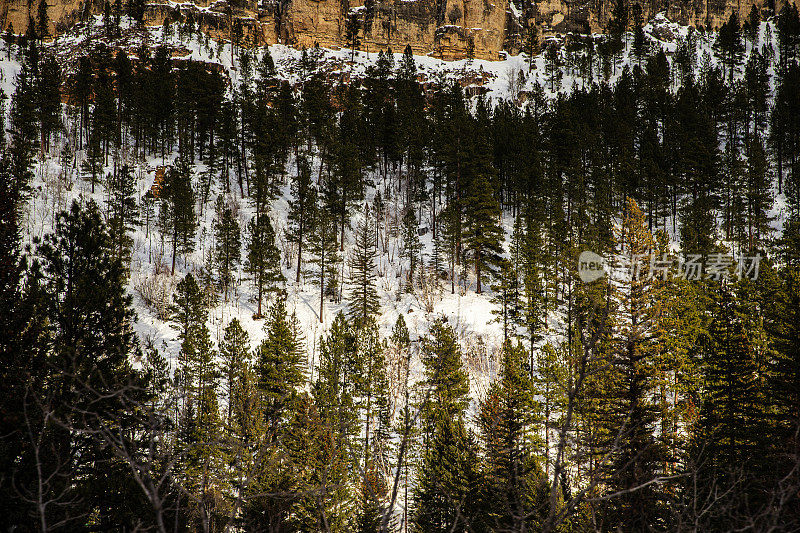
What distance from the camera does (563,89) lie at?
9638 centimetres

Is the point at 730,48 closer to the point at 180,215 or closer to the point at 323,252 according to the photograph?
the point at 323,252

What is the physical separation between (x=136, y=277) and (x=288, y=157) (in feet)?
102

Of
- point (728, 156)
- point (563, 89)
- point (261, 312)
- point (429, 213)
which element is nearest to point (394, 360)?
point (261, 312)

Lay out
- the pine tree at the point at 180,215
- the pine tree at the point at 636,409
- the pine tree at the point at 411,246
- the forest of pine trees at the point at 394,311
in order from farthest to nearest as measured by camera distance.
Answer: the pine tree at the point at 411,246 → the pine tree at the point at 180,215 → the pine tree at the point at 636,409 → the forest of pine trees at the point at 394,311

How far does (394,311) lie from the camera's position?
35.1m

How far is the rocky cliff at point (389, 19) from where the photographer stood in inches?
3863

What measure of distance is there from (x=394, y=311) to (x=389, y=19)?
101383mm

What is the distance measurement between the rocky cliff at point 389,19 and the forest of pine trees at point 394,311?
12257mm

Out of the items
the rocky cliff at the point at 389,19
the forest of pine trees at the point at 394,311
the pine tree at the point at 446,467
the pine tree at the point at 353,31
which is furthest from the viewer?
the pine tree at the point at 353,31

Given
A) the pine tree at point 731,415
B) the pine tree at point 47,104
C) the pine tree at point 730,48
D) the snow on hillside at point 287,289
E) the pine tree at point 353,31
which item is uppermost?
the pine tree at point 353,31

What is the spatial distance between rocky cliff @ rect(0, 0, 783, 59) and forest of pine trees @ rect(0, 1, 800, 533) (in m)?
12.3

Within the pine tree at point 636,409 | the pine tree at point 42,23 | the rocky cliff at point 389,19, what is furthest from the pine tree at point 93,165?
the pine tree at point 42,23

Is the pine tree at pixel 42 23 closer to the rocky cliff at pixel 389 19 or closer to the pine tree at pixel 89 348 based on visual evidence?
the rocky cliff at pixel 389 19

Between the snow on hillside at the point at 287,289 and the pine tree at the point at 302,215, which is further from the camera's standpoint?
the pine tree at the point at 302,215
